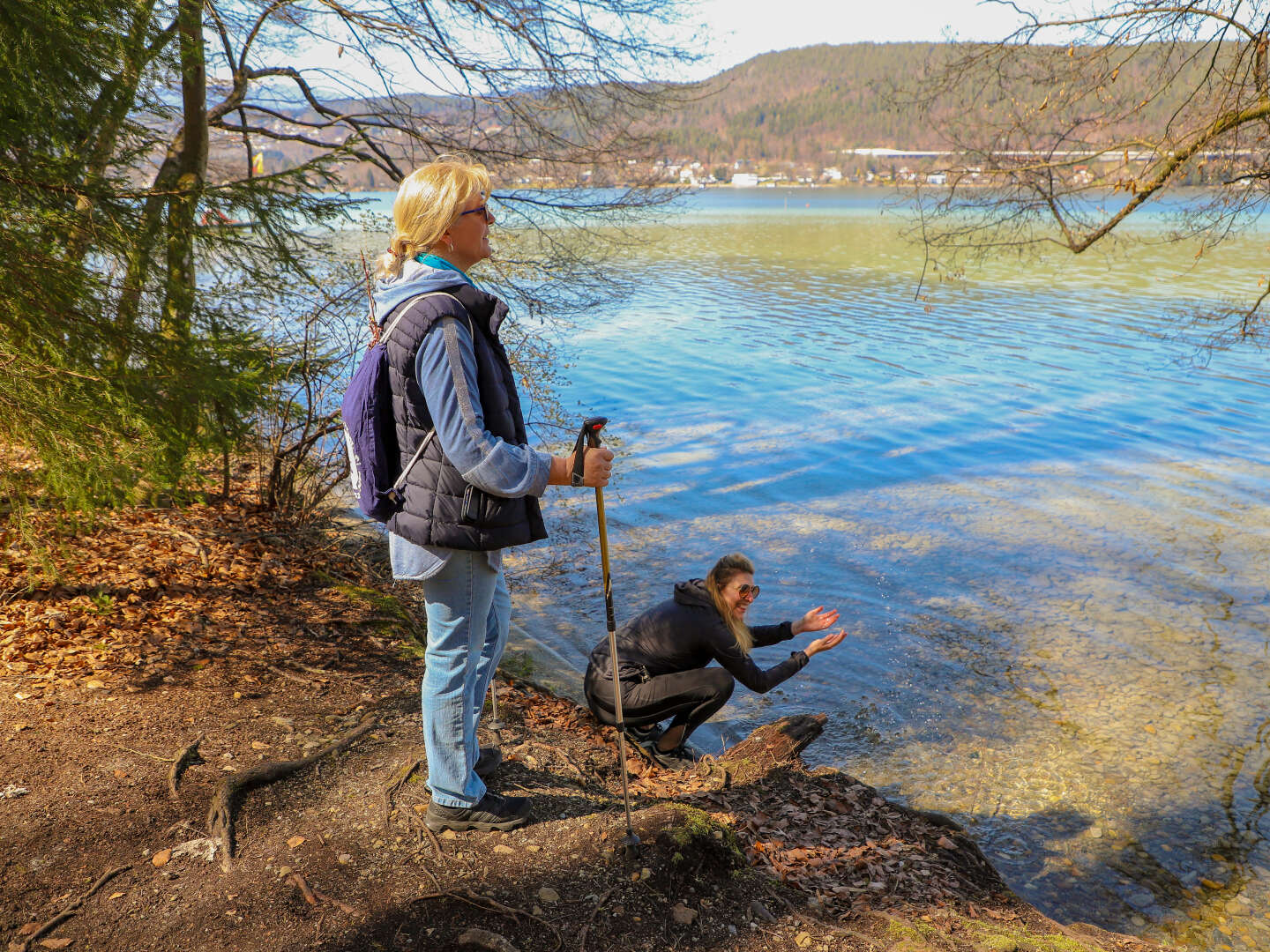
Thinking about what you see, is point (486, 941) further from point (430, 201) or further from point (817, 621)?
point (817, 621)

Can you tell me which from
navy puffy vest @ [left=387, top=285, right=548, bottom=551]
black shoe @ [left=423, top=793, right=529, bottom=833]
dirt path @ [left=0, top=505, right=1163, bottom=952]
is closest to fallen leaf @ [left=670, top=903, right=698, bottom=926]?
dirt path @ [left=0, top=505, right=1163, bottom=952]

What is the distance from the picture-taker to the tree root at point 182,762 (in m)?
3.62

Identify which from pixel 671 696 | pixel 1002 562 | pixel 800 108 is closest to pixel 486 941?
pixel 671 696

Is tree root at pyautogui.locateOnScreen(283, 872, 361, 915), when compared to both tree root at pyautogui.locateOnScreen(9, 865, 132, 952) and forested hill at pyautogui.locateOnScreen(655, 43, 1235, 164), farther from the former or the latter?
forested hill at pyautogui.locateOnScreen(655, 43, 1235, 164)

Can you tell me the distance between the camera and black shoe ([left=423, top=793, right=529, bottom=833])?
338 cm

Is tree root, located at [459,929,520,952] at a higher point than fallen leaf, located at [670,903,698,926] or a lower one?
higher

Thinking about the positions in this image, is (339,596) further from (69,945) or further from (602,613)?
(69,945)

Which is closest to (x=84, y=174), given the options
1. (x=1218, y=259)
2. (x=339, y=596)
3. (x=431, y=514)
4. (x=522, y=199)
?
(x=339, y=596)

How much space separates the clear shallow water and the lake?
33mm

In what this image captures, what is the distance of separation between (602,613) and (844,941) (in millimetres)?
4965

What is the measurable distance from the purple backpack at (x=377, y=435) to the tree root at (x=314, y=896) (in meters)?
1.33

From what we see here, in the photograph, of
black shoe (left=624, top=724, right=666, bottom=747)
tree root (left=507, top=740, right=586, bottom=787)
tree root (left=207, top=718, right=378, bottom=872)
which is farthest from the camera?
black shoe (left=624, top=724, right=666, bottom=747)

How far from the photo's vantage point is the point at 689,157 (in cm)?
1199

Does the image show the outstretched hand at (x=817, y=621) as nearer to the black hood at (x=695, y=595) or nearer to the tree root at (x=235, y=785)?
the black hood at (x=695, y=595)
